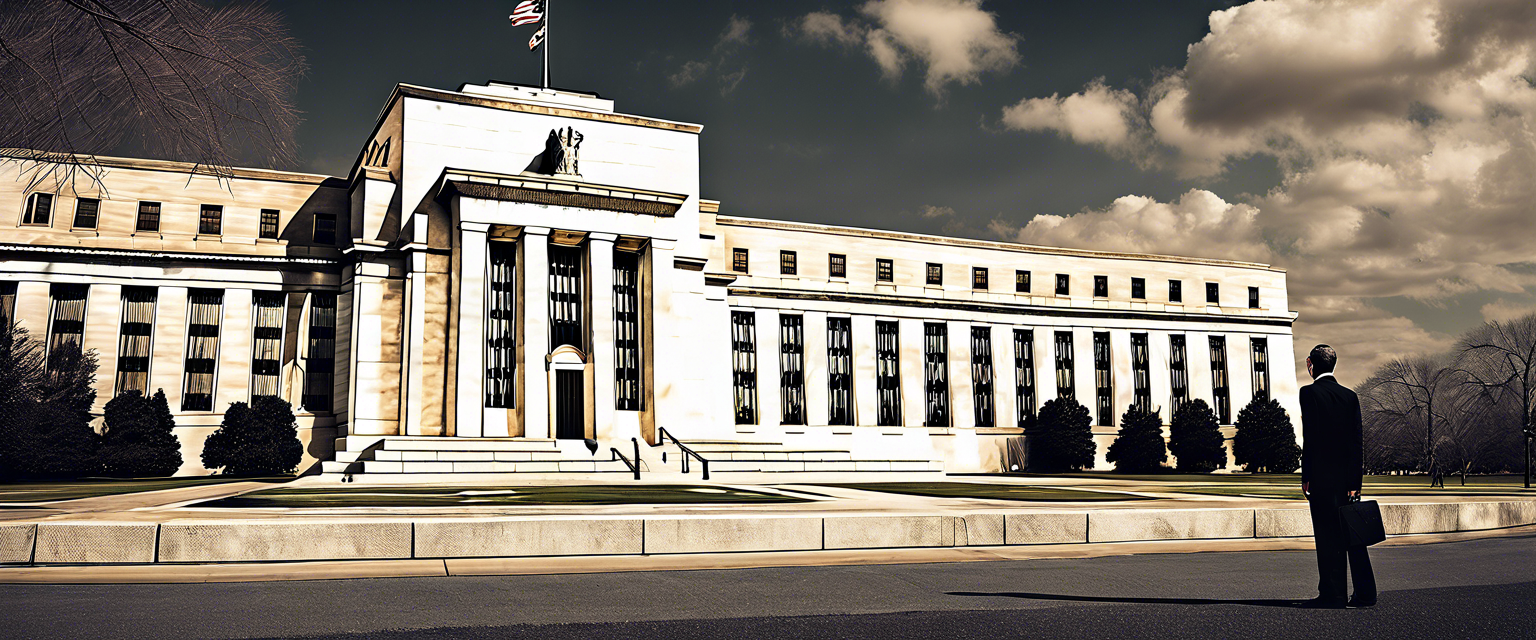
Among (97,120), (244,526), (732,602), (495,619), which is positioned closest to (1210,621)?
(732,602)

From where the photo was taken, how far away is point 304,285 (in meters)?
48.8

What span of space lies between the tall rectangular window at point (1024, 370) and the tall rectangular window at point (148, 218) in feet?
165

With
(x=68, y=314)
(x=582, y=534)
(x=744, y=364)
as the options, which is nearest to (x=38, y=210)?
(x=68, y=314)

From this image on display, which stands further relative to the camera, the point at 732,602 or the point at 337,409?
the point at 337,409

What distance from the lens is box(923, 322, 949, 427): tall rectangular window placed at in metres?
62.3

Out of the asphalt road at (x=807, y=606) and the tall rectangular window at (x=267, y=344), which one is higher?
the tall rectangular window at (x=267, y=344)

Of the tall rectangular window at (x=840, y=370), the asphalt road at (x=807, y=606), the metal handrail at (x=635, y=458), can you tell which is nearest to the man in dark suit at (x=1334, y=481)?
the asphalt road at (x=807, y=606)

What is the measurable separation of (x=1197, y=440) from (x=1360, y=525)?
57.5 meters

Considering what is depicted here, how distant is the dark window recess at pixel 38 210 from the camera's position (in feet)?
152

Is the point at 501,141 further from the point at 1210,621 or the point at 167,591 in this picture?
the point at 1210,621

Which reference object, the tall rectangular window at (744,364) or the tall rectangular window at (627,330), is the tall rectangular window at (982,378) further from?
the tall rectangular window at (627,330)

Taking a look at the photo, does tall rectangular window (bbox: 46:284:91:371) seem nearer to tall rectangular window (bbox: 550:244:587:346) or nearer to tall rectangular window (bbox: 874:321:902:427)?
tall rectangular window (bbox: 550:244:587:346)

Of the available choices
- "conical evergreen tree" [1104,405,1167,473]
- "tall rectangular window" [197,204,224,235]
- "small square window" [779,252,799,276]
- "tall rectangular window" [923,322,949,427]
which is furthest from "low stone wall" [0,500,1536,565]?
"conical evergreen tree" [1104,405,1167,473]

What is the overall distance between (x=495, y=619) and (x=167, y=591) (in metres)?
3.65
